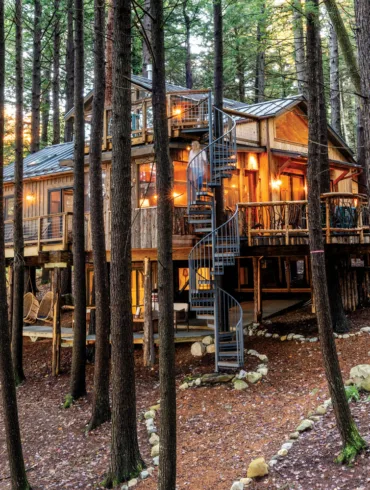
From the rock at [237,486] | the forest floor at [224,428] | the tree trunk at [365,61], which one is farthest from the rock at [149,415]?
the tree trunk at [365,61]

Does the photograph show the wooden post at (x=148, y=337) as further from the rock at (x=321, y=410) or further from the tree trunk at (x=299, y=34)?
the tree trunk at (x=299, y=34)

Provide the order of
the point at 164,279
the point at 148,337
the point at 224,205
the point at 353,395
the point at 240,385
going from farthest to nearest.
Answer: the point at 224,205, the point at 148,337, the point at 240,385, the point at 353,395, the point at 164,279

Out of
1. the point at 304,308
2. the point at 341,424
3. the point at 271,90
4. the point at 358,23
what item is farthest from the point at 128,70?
the point at 271,90

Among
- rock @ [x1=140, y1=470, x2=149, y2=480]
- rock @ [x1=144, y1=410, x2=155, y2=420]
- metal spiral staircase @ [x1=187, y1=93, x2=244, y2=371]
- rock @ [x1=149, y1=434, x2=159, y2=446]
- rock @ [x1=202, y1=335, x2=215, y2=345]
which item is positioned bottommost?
rock @ [x1=140, y1=470, x2=149, y2=480]

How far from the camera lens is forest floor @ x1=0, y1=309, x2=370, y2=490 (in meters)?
6.17

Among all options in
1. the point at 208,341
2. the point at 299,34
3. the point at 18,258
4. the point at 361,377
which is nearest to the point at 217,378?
the point at 208,341

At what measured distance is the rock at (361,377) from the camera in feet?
26.6

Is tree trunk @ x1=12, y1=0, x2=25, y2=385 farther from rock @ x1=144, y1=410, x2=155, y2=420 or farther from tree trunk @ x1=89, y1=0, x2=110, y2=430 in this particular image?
rock @ x1=144, y1=410, x2=155, y2=420

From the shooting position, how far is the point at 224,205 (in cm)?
1413

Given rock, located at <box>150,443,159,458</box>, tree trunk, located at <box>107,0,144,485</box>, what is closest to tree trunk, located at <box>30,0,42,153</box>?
tree trunk, located at <box>107,0,144,485</box>

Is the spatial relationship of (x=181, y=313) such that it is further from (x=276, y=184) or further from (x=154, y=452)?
(x=154, y=452)

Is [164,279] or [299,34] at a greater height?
[299,34]

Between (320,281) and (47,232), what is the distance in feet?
42.0

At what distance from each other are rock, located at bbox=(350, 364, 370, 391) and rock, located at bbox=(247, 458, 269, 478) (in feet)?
9.95
